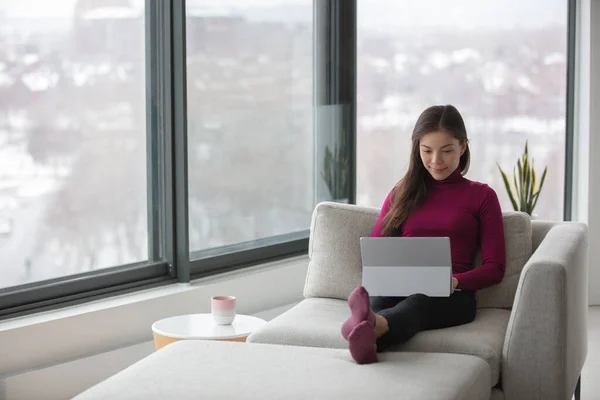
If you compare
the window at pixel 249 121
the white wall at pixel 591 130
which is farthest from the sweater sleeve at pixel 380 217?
the white wall at pixel 591 130

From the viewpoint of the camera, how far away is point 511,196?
5359 mm

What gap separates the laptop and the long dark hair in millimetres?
330

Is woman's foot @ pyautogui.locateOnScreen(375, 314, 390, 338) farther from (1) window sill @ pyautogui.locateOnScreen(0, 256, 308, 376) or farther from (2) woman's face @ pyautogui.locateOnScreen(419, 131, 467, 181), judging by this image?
(1) window sill @ pyautogui.locateOnScreen(0, 256, 308, 376)

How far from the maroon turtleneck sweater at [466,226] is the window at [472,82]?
1.96 metres

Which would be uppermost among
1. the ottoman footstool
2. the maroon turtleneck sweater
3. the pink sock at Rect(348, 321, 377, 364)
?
the maroon turtleneck sweater

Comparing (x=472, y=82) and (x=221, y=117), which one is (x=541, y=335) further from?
(x=472, y=82)

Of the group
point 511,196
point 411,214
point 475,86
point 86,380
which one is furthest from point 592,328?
point 86,380

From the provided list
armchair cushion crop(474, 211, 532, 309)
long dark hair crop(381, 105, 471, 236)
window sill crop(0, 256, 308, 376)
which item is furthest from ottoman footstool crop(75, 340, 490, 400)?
window sill crop(0, 256, 308, 376)

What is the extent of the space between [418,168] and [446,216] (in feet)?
0.78

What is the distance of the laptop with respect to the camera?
2.92 metres

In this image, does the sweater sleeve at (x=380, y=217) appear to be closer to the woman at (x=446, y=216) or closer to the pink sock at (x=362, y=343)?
the woman at (x=446, y=216)

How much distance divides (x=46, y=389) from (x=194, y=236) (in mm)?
1132

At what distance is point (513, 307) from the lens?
280cm

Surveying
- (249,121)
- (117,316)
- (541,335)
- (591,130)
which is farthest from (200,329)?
(591,130)
